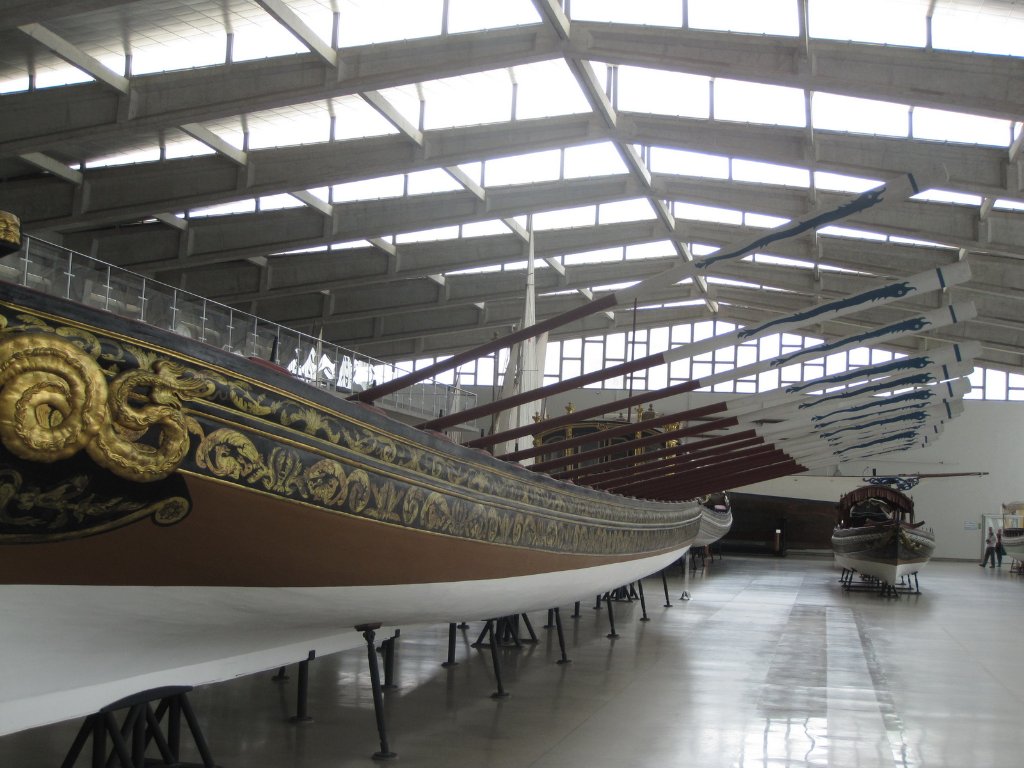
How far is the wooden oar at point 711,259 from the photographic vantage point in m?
3.93

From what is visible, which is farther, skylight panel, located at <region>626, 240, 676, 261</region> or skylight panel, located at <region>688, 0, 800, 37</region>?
skylight panel, located at <region>626, 240, 676, 261</region>

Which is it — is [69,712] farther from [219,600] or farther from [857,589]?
[857,589]

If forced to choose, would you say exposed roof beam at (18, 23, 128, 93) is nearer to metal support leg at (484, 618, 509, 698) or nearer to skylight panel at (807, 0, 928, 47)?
skylight panel at (807, 0, 928, 47)

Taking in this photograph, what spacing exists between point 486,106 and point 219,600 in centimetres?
1140

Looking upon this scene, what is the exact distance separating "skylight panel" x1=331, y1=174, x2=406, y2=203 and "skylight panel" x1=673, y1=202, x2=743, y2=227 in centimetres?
540

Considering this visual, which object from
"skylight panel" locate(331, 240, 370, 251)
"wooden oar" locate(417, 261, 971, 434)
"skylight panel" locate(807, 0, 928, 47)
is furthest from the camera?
"skylight panel" locate(331, 240, 370, 251)

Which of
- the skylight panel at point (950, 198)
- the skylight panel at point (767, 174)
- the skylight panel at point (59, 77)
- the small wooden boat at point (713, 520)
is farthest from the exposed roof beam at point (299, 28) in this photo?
the skylight panel at point (950, 198)

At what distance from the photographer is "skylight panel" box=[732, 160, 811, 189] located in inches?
584

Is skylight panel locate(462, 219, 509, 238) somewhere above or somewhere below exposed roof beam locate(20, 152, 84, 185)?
above

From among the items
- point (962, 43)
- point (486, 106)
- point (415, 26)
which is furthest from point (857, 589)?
point (415, 26)

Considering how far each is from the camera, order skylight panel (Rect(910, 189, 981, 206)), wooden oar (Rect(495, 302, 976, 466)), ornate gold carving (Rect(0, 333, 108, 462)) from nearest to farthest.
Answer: ornate gold carving (Rect(0, 333, 108, 462)) → wooden oar (Rect(495, 302, 976, 466)) → skylight panel (Rect(910, 189, 981, 206))

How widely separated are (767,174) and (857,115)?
289cm

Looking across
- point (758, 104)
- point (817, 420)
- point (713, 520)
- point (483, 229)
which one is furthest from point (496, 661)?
point (483, 229)

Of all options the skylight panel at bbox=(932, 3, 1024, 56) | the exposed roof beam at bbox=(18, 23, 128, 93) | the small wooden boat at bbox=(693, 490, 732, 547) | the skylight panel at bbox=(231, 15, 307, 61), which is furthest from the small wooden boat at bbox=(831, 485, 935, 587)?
the exposed roof beam at bbox=(18, 23, 128, 93)
